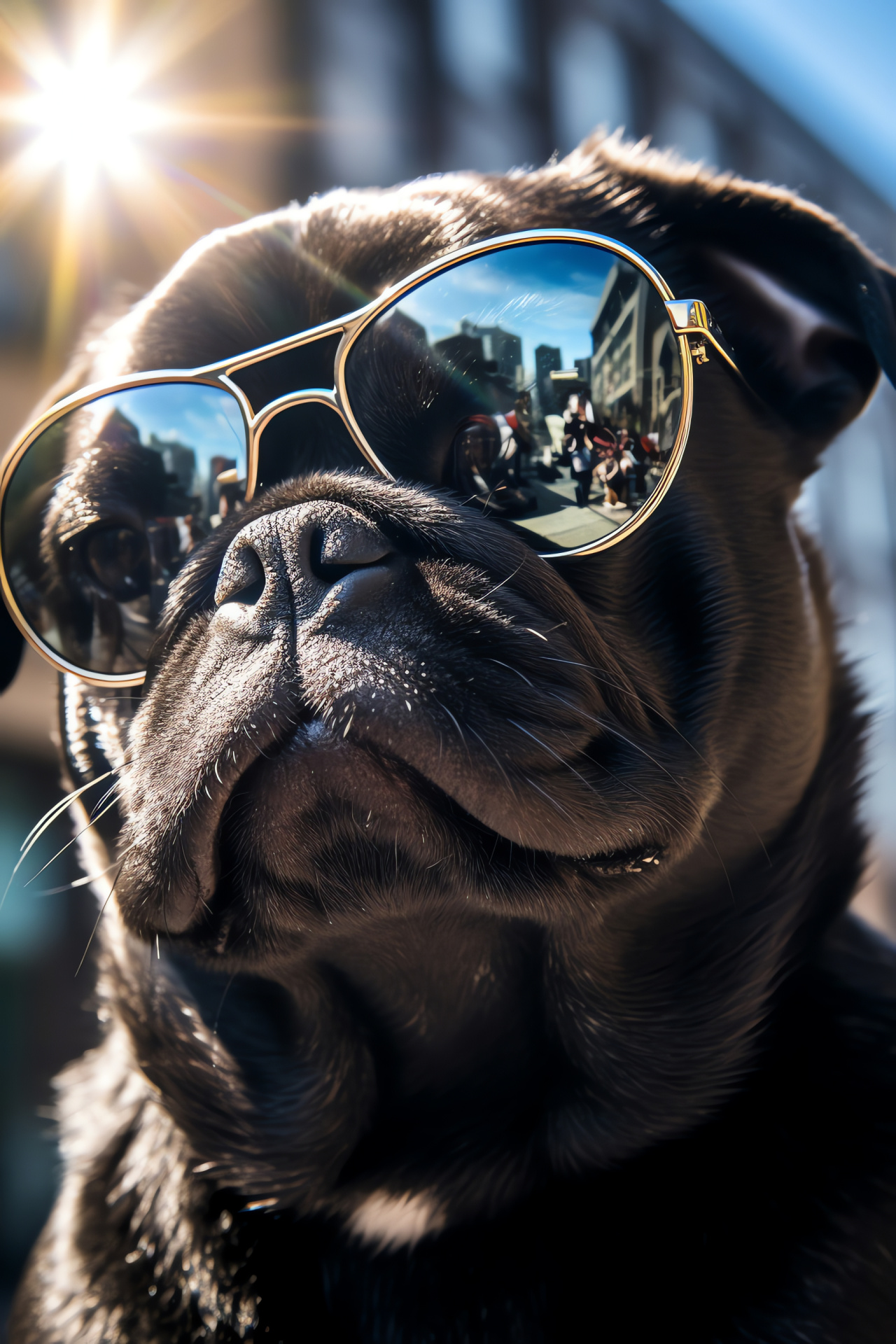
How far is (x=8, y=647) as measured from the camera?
3.42 ft

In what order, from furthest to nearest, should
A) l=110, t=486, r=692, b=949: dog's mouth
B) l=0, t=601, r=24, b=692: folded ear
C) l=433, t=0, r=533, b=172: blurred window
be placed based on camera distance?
l=433, t=0, r=533, b=172: blurred window → l=0, t=601, r=24, b=692: folded ear → l=110, t=486, r=692, b=949: dog's mouth

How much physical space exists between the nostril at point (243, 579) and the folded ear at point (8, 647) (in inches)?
19.1

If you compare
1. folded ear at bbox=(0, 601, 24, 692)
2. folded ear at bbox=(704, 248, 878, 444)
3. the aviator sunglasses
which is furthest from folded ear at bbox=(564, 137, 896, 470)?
folded ear at bbox=(0, 601, 24, 692)

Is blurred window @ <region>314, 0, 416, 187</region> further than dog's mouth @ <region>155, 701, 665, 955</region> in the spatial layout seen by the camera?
Yes

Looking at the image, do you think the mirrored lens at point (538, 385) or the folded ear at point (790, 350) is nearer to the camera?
the mirrored lens at point (538, 385)

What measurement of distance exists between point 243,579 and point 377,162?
3.67m

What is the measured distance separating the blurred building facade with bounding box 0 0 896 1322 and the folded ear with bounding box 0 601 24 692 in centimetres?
8

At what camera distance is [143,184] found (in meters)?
1.59

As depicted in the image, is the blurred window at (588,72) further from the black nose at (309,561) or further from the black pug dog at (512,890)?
the black nose at (309,561)

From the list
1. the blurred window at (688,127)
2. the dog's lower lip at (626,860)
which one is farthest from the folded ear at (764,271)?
the blurred window at (688,127)

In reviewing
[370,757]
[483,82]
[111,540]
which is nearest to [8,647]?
[111,540]

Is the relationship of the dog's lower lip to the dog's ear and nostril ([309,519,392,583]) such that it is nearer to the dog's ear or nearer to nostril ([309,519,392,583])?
nostril ([309,519,392,583])

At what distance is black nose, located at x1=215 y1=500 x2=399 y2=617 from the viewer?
24.4 inches

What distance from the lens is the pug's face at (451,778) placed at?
2.05 ft
